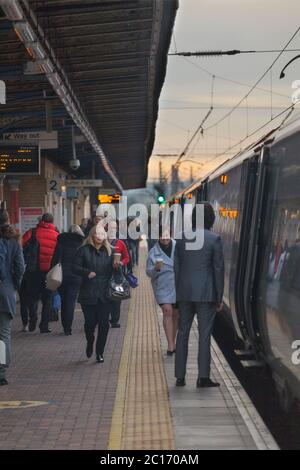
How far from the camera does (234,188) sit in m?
13.0

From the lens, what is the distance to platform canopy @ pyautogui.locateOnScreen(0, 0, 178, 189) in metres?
11.0

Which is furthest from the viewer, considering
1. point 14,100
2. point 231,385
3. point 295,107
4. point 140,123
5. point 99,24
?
point 140,123

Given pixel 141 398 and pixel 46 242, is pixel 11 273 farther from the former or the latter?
pixel 46 242

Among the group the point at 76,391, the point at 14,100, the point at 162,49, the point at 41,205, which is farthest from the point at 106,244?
the point at 41,205

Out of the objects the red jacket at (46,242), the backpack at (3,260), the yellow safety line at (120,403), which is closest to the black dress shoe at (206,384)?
the yellow safety line at (120,403)

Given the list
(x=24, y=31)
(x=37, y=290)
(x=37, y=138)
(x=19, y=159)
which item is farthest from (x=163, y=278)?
(x=19, y=159)

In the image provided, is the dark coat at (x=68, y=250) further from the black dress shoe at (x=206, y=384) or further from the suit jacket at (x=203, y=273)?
the black dress shoe at (x=206, y=384)

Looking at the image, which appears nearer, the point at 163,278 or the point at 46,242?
the point at 163,278

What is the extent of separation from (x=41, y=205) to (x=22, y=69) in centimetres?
1470

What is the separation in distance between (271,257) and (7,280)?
292 cm

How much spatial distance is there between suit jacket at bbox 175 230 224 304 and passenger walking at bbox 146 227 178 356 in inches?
88.7

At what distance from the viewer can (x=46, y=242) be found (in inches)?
591
